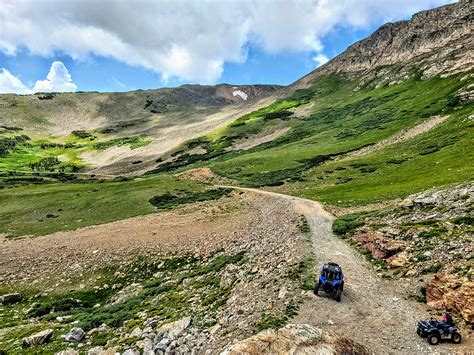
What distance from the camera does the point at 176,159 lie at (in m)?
158

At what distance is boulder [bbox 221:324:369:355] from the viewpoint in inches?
520

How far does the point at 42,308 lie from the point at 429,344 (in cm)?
3068

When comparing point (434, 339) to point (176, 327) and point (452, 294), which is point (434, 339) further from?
point (176, 327)

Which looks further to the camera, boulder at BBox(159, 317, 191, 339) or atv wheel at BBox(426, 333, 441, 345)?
boulder at BBox(159, 317, 191, 339)

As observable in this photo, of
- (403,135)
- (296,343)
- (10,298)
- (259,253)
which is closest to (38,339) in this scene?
(10,298)

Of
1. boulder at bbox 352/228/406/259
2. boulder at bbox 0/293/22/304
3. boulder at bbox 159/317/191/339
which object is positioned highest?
boulder at bbox 352/228/406/259

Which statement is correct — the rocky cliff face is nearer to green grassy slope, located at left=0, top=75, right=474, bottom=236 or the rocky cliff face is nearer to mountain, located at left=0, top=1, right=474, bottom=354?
green grassy slope, located at left=0, top=75, right=474, bottom=236

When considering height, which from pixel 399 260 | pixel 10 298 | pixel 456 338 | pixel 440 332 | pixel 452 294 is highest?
pixel 452 294

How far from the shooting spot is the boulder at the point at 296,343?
13.2 meters

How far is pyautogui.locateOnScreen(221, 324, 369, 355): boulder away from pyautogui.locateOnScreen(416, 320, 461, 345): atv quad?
3.81 meters

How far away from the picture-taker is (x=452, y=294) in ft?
60.8

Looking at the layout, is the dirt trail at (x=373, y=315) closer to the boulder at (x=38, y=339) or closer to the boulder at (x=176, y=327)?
the boulder at (x=176, y=327)

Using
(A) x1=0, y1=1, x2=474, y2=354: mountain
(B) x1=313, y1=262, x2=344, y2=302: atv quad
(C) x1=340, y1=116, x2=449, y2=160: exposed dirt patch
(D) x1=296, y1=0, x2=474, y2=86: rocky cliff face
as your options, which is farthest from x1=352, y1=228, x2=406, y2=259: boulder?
(D) x1=296, y1=0, x2=474, y2=86: rocky cliff face

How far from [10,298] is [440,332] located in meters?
36.6
